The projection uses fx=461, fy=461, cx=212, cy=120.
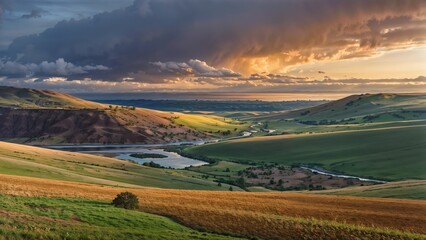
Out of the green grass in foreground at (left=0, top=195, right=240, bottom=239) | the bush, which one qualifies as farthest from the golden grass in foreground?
the green grass in foreground at (left=0, top=195, right=240, bottom=239)

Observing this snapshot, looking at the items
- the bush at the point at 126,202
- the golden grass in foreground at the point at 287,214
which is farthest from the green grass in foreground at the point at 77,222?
the golden grass in foreground at the point at 287,214

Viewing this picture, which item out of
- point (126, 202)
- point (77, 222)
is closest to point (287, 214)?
point (126, 202)

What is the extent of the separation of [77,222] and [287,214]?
72.5ft

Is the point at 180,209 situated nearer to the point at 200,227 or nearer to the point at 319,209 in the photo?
the point at 200,227

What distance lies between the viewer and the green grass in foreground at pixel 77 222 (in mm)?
30500

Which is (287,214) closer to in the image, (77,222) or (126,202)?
(126,202)

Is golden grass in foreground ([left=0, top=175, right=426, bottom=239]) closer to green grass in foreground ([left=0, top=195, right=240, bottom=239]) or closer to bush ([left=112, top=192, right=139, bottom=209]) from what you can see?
bush ([left=112, top=192, right=139, bottom=209])

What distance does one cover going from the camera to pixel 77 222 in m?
34.8

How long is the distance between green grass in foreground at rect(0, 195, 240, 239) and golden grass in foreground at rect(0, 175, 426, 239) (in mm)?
3404

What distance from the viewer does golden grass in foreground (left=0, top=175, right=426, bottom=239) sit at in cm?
3881

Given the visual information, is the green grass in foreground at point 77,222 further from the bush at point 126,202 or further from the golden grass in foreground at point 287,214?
the golden grass in foreground at point 287,214

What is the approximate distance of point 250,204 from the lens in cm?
5234

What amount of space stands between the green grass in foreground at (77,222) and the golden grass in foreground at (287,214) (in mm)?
3404

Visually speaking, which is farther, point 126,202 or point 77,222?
point 126,202
